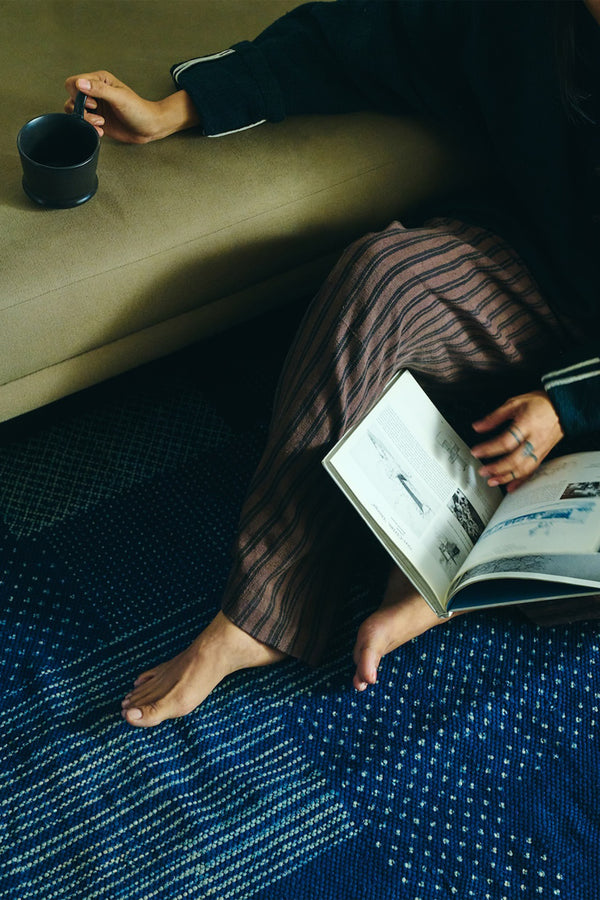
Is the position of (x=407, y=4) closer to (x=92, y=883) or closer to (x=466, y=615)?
(x=466, y=615)

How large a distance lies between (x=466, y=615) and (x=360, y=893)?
343 millimetres

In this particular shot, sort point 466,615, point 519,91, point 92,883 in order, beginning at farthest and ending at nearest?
point 466,615, point 519,91, point 92,883

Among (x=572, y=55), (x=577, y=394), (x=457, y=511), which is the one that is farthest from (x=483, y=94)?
(x=457, y=511)

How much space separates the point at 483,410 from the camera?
1094 millimetres

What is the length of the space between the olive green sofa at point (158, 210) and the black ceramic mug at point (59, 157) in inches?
0.8

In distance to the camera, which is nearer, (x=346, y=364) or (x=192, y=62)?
(x=346, y=364)

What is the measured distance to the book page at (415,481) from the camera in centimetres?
84

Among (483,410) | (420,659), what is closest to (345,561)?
(420,659)

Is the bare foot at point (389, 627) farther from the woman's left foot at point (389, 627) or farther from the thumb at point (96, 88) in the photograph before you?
the thumb at point (96, 88)

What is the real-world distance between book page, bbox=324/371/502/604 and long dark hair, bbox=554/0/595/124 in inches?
13.1

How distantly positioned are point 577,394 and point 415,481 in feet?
0.66

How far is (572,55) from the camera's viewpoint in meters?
0.86

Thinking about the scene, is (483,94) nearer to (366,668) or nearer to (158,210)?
(158,210)

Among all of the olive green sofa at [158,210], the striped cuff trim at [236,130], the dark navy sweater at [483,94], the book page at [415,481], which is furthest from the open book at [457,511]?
the striped cuff trim at [236,130]
